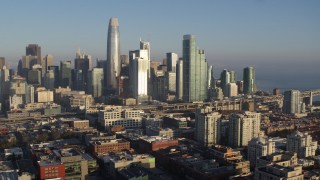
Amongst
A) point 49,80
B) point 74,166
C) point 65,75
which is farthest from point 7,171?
point 65,75

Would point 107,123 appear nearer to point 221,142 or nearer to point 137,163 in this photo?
point 221,142

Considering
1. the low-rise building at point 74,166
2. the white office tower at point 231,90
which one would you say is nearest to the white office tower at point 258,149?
the low-rise building at point 74,166

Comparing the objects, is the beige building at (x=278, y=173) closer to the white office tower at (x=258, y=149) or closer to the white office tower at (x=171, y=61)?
the white office tower at (x=258, y=149)

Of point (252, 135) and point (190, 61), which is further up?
point (190, 61)

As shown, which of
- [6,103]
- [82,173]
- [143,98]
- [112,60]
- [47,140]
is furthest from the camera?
[112,60]

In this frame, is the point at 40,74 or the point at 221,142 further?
the point at 40,74

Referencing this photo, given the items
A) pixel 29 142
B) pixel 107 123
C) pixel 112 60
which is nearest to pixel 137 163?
pixel 29 142

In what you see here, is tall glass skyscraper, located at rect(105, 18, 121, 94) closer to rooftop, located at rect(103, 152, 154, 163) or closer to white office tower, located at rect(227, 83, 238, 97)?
white office tower, located at rect(227, 83, 238, 97)
